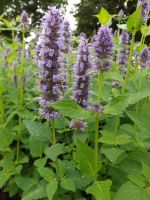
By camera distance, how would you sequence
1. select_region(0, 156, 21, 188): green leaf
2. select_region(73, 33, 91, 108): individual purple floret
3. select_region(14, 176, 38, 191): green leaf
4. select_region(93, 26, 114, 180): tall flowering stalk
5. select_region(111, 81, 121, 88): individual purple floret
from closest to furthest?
select_region(93, 26, 114, 180): tall flowering stalk → select_region(73, 33, 91, 108): individual purple floret → select_region(14, 176, 38, 191): green leaf → select_region(0, 156, 21, 188): green leaf → select_region(111, 81, 121, 88): individual purple floret

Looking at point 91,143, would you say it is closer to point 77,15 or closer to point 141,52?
point 141,52

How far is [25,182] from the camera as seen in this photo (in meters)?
3.17

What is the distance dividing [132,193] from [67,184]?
527 mm

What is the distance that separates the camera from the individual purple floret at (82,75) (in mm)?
2867

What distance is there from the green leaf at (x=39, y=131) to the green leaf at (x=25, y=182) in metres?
0.44

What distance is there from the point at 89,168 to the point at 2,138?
3.95 ft

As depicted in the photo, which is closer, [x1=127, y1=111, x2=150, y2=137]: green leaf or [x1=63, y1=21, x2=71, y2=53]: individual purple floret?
[x1=127, y1=111, x2=150, y2=137]: green leaf

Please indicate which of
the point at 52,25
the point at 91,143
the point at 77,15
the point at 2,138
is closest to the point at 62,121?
the point at 91,143

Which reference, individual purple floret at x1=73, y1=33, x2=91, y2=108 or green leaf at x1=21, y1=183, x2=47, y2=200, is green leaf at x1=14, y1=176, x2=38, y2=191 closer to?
green leaf at x1=21, y1=183, x2=47, y2=200

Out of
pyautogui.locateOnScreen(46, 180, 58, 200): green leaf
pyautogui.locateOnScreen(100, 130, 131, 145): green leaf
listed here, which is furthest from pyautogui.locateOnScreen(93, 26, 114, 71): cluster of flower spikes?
pyautogui.locateOnScreen(46, 180, 58, 200): green leaf

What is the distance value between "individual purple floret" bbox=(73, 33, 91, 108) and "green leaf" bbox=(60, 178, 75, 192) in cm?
58

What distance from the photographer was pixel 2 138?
3.48 m

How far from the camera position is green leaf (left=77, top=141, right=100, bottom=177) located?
2426 mm

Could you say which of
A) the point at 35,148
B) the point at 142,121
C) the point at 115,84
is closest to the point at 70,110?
the point at 142,121
